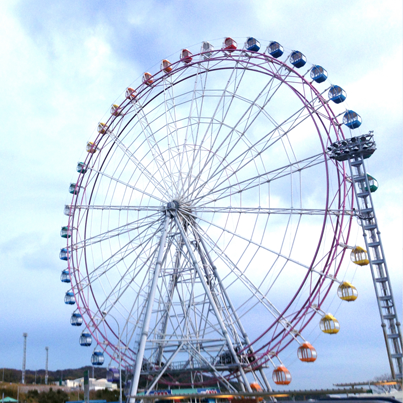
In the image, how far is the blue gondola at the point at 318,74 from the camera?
2550cm

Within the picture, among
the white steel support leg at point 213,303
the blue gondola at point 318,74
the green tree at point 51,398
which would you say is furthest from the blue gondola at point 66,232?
the green tree at point 51,398

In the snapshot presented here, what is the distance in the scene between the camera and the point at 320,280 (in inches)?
861

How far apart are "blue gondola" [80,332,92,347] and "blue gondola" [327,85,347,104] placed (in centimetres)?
1976

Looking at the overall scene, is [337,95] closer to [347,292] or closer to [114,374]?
[347,292]

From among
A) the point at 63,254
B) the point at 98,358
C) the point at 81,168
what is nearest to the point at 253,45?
the point at 81,168

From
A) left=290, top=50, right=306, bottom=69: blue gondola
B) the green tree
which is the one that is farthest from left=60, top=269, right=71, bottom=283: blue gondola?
the green tree

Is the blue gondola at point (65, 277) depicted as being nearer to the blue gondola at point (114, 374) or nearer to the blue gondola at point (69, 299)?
the blue gondola at point (69, 299)

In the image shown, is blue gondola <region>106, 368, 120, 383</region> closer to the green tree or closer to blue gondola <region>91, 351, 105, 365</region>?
blue gondola <region>91, 351, 105, 365</region>

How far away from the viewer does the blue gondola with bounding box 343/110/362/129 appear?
24.6 metres

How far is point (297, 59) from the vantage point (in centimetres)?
2631

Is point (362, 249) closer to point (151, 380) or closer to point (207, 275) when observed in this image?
point (207, 275)

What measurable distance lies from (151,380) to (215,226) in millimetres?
8693

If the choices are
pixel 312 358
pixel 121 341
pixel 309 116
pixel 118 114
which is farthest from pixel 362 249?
pixel 118 114

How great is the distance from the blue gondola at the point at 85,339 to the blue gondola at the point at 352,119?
19395 mm
